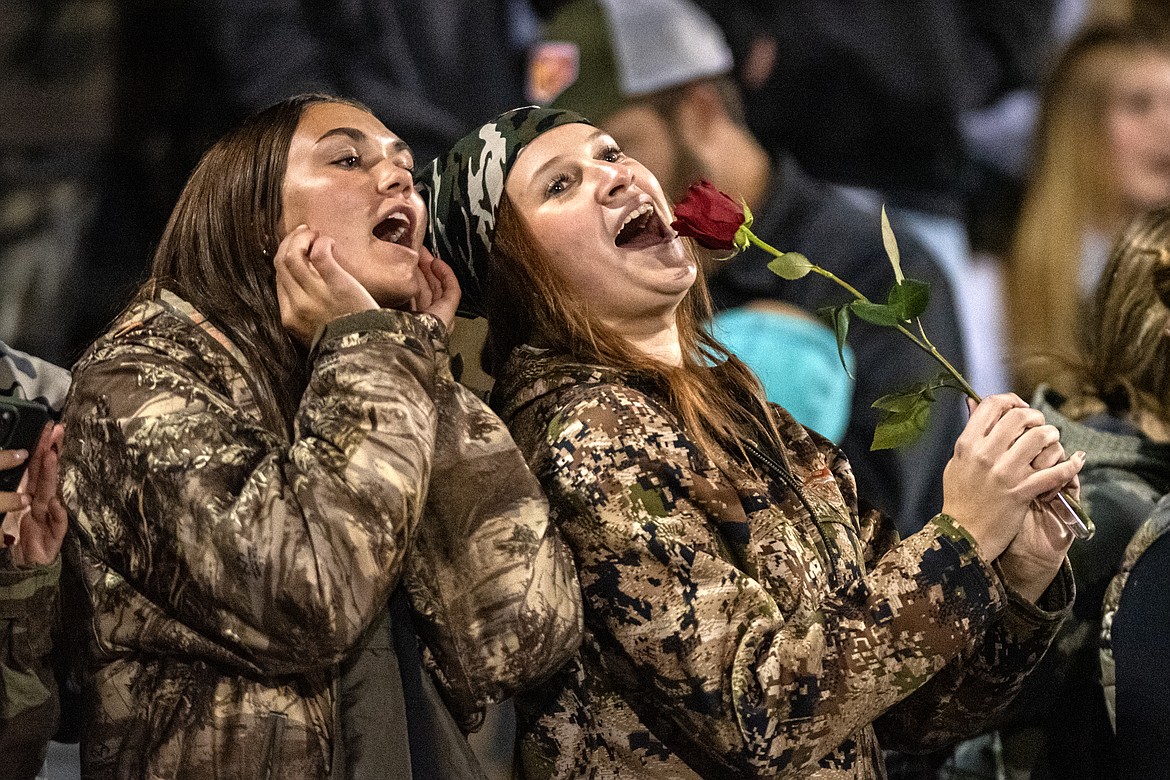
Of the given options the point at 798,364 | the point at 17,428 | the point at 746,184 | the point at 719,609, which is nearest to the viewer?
the point at 719,609

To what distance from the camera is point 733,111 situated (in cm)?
442

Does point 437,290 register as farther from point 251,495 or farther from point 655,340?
point 251,495

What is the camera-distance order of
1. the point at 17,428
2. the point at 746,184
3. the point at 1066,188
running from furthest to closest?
the point at 1066,188, the point at 746,184, the point at 17,428

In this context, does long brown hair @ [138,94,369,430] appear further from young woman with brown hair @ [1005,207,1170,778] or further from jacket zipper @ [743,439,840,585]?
young woman with brown hair @ [1005,207,1170,778]

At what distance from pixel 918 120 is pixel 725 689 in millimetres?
3775

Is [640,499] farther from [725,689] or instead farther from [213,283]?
[213,283]

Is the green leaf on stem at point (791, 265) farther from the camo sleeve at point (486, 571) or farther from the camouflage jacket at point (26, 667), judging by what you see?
the camouflage jacket at point (26, 667)

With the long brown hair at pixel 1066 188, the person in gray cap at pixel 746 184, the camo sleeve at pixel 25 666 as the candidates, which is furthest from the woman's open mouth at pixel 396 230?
the long brown hair at pixel 1066 188

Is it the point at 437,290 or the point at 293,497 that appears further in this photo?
the point at 437,290

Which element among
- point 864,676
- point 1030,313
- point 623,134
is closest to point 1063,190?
point 1030,313

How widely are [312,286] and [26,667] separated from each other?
23.7 inches

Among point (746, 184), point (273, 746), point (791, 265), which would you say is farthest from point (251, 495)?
point (746, 184)

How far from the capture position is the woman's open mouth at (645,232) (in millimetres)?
1989

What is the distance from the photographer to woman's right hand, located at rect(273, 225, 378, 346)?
5.79ft
